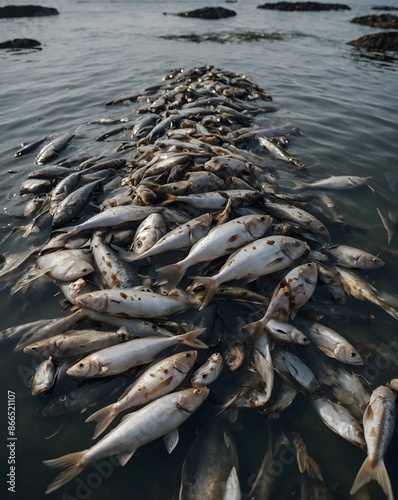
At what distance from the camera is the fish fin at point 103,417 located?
3.97 m

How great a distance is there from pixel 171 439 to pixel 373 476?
7.12 ft

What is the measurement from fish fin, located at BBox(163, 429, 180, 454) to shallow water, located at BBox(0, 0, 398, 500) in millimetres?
134

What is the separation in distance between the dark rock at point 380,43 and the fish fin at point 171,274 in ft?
92.9

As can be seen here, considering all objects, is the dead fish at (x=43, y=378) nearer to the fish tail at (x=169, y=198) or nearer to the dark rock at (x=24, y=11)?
the fish tail at (x=169, y=198)

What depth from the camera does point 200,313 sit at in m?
5.07

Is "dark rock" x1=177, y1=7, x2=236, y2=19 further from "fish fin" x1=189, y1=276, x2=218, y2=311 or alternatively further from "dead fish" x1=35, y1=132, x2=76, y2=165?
"fish fin" x1=189, y1=276, x2=218, y2=311

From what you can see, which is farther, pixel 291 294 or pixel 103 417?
pixel 291 294

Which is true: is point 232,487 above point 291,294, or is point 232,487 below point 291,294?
below

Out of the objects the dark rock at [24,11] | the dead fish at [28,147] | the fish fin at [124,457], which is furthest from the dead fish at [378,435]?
the dark rock at [24,11]

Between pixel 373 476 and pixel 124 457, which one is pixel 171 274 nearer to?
pixel 124 457

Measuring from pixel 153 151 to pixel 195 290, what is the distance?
4.90 meters

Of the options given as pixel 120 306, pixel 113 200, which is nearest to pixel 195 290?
pixel 120 306

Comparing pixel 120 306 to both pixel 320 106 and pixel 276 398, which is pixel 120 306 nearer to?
pixel 276 398

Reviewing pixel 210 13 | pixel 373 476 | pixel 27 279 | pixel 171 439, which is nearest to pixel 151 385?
pixel 171 439
